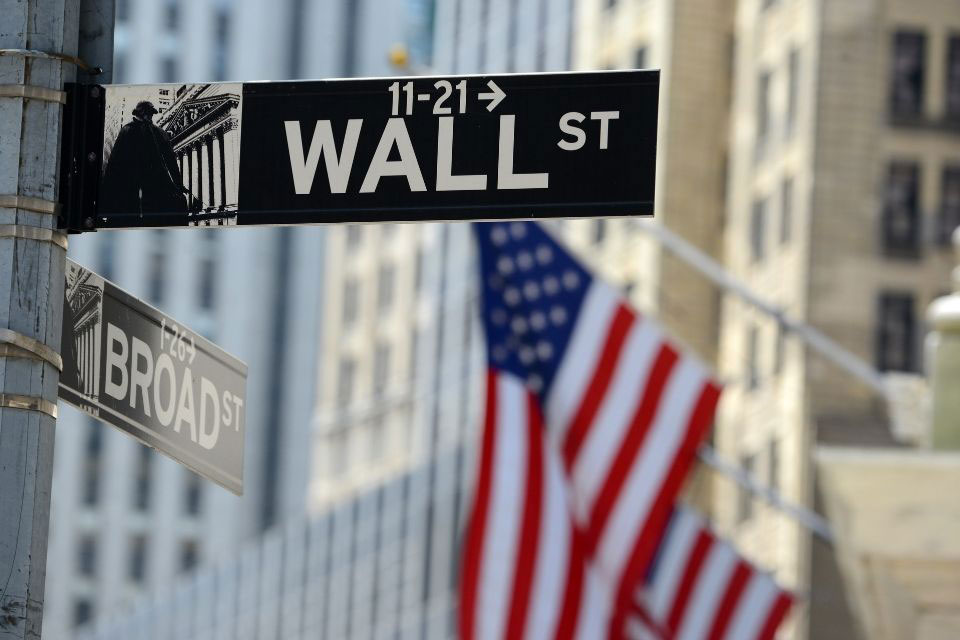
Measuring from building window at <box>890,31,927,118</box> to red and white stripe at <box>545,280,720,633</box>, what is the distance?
2881cm

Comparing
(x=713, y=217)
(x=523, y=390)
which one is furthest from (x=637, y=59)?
(x=523, y=390)

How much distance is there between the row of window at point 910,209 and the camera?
168 ft

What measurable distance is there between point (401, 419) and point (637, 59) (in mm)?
22798

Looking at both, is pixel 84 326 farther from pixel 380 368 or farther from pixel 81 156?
pixel 380 368

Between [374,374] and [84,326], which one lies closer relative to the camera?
[84,326]

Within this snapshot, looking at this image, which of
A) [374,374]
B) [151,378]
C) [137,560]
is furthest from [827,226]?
[137,560]

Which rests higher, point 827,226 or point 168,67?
point 168,67

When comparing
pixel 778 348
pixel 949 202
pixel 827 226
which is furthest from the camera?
pixel 778 348

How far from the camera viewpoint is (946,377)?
64.6 feet

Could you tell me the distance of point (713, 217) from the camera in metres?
57.9

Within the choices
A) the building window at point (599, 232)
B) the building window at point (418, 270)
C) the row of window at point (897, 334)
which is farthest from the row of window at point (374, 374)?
the row of window at point (897, 334)

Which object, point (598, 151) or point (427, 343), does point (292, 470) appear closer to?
point (427, 343)

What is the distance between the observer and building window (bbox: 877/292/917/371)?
165 feet

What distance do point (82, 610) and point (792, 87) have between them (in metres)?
72.5
